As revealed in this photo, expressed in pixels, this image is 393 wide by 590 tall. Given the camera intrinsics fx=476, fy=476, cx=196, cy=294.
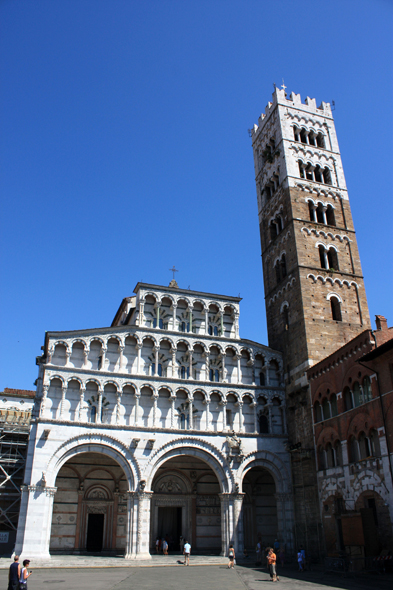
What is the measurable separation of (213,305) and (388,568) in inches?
764

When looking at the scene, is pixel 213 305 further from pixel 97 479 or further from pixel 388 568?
pixel 388 568

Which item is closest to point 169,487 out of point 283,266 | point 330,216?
point 283,266

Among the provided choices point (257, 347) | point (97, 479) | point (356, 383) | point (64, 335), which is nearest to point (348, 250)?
point (257, 347)

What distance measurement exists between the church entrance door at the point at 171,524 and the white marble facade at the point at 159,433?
0.15m

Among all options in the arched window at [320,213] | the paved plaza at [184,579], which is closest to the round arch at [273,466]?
the paved plaza at [184,579]

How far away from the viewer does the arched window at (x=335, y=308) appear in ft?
112

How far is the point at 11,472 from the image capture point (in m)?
30.6

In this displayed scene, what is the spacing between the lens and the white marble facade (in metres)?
27.4

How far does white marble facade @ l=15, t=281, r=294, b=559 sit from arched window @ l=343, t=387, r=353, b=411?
682 cm

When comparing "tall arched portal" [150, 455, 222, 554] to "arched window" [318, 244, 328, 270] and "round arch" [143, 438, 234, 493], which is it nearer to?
"round arch" [143, 438, 234, 493]

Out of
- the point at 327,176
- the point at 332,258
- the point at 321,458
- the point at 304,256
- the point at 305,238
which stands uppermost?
the point at 327,176

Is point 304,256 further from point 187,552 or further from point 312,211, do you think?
point 187,552

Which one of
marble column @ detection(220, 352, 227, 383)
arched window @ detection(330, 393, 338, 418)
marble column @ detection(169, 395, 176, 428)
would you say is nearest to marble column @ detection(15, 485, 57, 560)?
marble column @ detection(169, 395, 176, 428)

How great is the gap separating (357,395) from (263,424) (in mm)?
8969
